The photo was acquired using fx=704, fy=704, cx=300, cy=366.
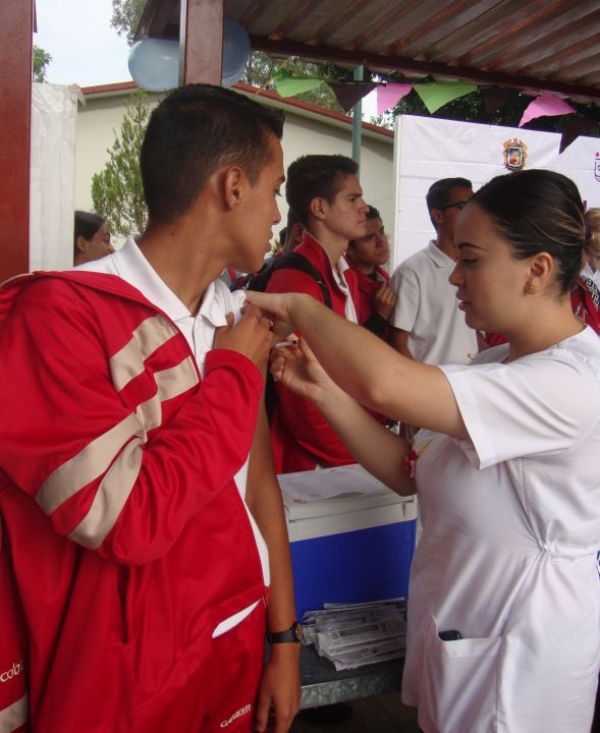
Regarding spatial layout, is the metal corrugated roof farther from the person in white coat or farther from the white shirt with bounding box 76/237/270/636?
the white shirt with bounding box 76/237/270/636

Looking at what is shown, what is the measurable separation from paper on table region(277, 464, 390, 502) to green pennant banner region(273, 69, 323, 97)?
12.2 ft

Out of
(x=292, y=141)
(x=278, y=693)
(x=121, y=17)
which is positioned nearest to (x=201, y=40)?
(x=278, y=693)

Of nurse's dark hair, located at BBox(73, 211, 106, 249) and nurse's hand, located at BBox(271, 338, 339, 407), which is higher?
nurse's dark hair, located at BBox(73, 211, 106, 249)

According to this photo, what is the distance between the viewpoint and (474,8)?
12.7 feet

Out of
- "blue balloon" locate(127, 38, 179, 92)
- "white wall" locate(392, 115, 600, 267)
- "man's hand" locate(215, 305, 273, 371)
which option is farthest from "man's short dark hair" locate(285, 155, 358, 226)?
"white wall" locate(392, 115, 600, 267)

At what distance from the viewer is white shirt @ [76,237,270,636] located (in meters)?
1.44

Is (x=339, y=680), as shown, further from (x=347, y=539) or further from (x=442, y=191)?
(x=442, y=191)

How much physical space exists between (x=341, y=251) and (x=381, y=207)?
12693 mm

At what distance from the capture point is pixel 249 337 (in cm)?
146

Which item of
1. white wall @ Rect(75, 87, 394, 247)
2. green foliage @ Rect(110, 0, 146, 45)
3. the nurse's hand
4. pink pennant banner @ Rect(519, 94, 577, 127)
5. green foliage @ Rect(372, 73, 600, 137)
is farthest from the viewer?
green foliage @ Rect(110, 0, 146, 45)

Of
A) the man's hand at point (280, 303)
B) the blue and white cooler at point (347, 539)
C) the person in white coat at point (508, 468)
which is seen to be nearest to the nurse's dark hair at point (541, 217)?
the person in white coat at point (508, 468)

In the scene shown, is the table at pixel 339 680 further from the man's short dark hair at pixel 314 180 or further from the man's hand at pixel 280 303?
the man's short dark hair at pixel 314 180

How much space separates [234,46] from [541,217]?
3044 millimetres

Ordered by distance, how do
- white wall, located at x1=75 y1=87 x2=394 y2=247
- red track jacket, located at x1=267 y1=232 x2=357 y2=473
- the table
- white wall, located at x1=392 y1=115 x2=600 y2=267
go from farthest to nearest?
white wall, located at x1=75 y1=87 x2=394 y2=247, white wall, located at x1=392 y1=115 x2=600 y2=267, red track jacket, located at x1=267 y1=232 x2=357 y2=473, the table
